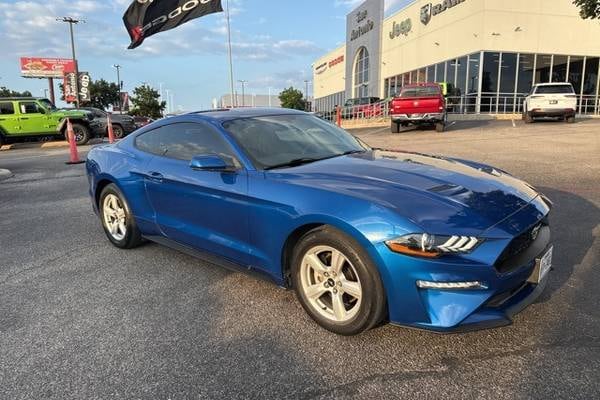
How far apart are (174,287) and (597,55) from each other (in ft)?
105

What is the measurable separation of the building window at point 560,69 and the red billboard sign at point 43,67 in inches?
2660

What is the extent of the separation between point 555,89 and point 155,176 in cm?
2093

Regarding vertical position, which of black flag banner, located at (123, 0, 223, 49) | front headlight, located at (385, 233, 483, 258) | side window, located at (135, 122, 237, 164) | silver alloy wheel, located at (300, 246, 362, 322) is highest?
black flag banner, located at (123, 0, 223, 49)

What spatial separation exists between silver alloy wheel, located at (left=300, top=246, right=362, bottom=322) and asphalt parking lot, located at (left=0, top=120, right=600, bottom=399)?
0.17 metres

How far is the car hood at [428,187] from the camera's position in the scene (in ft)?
9.08

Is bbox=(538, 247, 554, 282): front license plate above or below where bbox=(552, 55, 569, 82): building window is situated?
below

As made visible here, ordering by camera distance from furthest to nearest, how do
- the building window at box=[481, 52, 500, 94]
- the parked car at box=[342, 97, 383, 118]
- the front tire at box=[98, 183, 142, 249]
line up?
1. the parked car at box=[342, 97, 383, 118]
2. the building window at box=[481, 52, 500, 94]
3. the front tire at box=[98, 183, 142, 249]

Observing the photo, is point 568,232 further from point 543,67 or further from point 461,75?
point 543,67

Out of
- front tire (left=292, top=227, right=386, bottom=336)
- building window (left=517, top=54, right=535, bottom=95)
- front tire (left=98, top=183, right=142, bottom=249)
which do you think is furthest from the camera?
building window (left=517, top=54, right=535, bottom=95)

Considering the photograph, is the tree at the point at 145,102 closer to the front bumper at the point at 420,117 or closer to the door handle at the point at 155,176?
the front bumper at the point at 420,117

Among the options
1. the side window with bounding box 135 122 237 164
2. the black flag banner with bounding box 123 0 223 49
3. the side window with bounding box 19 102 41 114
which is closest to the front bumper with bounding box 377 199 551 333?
the side window with bounding box 135 122 237 164

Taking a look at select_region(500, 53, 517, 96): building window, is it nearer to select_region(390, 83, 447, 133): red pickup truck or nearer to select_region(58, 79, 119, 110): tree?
select_region(390, 83, 447, 133): red pickup truck

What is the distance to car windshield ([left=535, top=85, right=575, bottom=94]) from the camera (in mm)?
20625

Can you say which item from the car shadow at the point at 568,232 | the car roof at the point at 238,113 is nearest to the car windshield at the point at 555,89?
the car shadow at the point at 568,232
